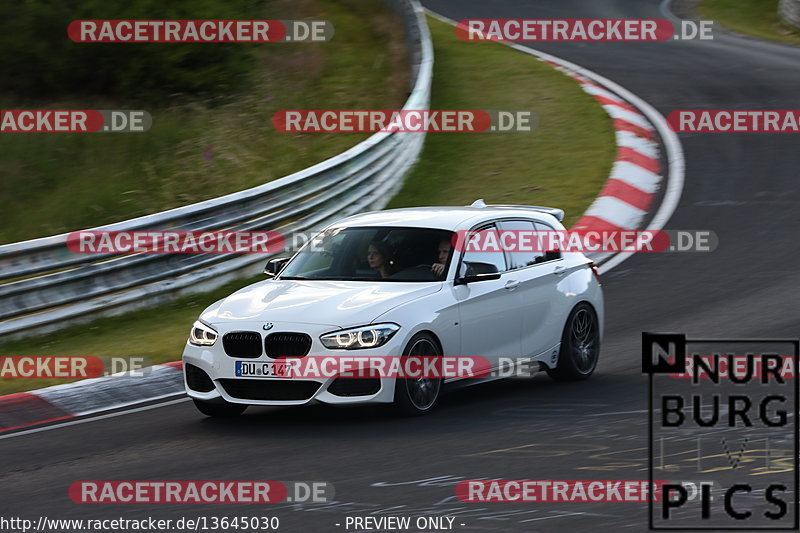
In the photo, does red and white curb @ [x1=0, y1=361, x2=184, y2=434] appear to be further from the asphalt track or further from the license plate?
the license plate

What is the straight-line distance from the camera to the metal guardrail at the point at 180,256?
12070 mm

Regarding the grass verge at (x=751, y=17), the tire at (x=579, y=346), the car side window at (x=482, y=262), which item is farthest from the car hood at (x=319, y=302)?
the grass verge at (x=751, y=17)

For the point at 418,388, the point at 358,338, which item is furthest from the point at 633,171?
the point at 358,338

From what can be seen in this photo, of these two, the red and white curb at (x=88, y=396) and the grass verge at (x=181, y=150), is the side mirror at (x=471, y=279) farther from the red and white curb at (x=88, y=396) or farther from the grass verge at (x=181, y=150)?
the grass verge at (x=181, y=150)

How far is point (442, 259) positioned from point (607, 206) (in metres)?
7.22

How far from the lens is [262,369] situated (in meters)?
8.59

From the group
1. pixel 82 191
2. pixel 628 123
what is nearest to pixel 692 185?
pixel 628 123

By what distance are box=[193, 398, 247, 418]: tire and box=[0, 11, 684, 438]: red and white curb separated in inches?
39.8

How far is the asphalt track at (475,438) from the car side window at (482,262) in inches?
37.2

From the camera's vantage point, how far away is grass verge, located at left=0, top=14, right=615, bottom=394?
1202cm

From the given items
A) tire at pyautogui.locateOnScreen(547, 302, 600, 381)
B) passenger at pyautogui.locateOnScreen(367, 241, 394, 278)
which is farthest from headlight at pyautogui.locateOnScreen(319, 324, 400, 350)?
tire at pyautogui.locateOnScreen(547, 302, 600, 381)

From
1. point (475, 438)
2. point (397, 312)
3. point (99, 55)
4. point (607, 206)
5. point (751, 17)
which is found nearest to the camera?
point (475, 438)

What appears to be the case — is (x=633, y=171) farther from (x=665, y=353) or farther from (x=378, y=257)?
(x=378, y=257)

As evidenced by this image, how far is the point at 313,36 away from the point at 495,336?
53.2ft
